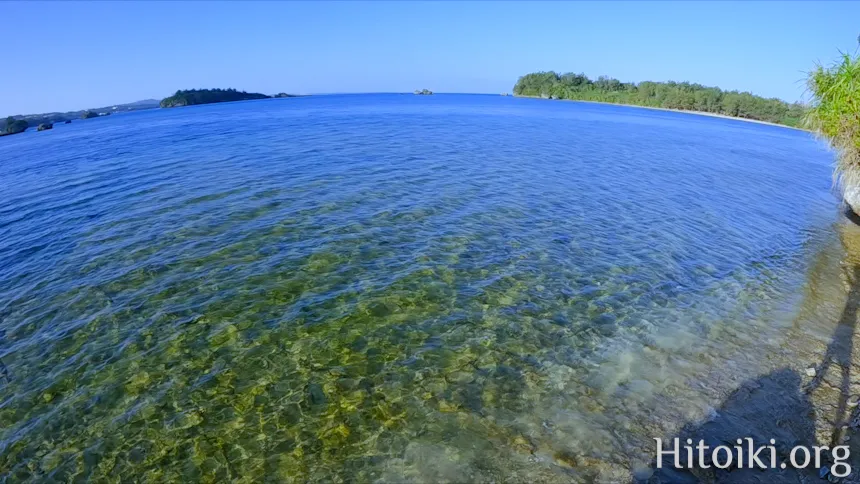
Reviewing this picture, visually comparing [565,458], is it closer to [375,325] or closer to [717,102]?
[375,325]

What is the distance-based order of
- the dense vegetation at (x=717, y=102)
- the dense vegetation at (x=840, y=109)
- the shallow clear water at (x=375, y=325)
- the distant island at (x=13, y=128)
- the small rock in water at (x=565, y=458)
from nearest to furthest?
the small rock in water at (x=565, y=458), the shallow clear water at (x=375, y=325), the dense vegetation at (x=840, y=109), the distant island at (x=13, y=128), the dense vegetation at (x=717, y=102)

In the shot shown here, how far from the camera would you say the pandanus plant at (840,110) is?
58.9 ft

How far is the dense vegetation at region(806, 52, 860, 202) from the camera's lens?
18.0 metres

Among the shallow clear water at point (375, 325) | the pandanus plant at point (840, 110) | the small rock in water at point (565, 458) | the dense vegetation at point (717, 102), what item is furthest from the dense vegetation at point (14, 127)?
the dense vegetation at point (717, 102)

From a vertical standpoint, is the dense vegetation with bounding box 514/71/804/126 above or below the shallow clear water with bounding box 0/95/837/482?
above

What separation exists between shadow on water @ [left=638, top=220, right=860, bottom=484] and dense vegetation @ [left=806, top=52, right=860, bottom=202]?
15.3m

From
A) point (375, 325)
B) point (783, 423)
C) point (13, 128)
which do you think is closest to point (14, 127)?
point (13, 128)

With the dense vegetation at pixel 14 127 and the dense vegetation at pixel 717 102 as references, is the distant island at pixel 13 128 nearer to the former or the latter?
the dense vegetation at pixel 14 127

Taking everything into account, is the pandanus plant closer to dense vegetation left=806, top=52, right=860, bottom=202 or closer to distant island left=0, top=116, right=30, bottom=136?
dense vegetation left=806, top=52, right=860, bottom=202

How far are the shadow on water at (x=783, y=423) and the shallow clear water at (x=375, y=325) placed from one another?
1.52 feet

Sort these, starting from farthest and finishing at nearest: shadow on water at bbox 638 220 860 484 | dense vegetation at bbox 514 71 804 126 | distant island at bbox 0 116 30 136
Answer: dense vegetation at bbox 514 71 804 126
distant island at bbox 0 116 30 136
shadow on water at bbox 638 220 860 484

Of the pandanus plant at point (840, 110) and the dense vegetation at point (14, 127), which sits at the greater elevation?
the dense vegetation at point (14, 127)

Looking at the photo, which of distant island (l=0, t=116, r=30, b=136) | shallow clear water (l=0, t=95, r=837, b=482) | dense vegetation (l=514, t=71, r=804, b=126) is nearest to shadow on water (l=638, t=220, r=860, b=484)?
shallow clear water (l=0, t=95, r=837, b=482)

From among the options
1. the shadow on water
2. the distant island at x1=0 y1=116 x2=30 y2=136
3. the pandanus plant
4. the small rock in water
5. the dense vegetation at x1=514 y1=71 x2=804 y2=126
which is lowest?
the small rock in water
